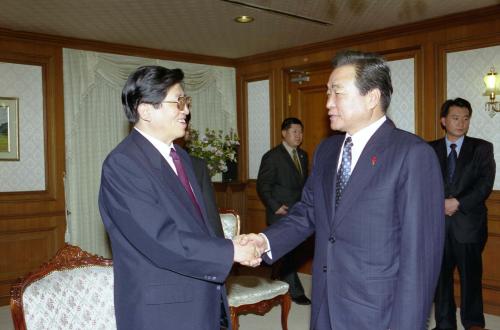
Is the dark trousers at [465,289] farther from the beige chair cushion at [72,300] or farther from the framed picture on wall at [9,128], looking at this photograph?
the framed picture on wall at [9,128]

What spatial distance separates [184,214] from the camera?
200cm

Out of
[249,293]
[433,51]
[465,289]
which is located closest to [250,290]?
[249,293]

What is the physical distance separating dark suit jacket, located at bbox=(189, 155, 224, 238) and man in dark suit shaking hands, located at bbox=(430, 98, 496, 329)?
8.28 ft

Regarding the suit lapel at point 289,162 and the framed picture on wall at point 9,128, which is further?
the framed picture on wall at point 9,128

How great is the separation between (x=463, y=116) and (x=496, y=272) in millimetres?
1704

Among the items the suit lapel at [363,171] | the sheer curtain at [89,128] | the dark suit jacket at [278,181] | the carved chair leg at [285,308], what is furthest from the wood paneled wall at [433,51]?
the suit lapel at [363,171]

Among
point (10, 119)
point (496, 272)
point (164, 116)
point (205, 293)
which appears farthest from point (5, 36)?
point (496, 272)

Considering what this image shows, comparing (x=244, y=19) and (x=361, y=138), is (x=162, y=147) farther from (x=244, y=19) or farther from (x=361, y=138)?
(x=244, y=19)

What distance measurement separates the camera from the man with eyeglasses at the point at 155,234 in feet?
6.23

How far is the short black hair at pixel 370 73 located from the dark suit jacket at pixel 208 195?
816 millimetres

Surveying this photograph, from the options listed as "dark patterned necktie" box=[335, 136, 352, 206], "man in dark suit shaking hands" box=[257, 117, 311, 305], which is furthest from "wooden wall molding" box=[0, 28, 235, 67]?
"dark patterned necktie" box=[335, 136, 352, 206]

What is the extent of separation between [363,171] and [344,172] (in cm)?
14

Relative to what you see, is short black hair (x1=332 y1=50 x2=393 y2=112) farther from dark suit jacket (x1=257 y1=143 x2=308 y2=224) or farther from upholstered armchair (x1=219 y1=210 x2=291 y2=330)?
dark suit jacket (x1=257 y1=143 x2=308 y2=224)

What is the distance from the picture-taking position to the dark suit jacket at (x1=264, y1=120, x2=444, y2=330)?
1875 mm
